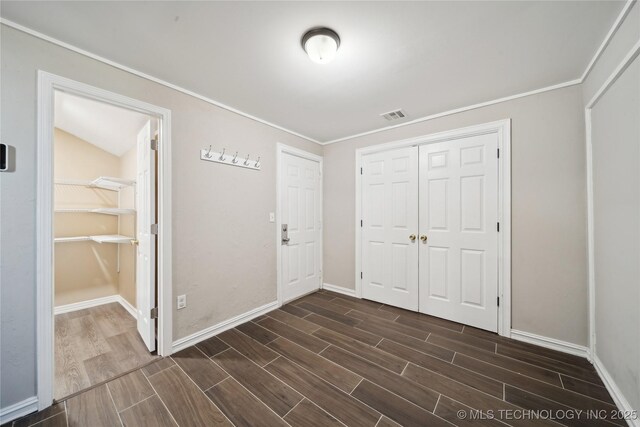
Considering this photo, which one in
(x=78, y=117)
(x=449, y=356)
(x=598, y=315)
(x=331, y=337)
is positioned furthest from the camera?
(x=78, y=117)

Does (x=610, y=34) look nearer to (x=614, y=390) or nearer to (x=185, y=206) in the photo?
(x=614, y=390)

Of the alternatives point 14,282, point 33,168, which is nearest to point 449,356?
point 14,282

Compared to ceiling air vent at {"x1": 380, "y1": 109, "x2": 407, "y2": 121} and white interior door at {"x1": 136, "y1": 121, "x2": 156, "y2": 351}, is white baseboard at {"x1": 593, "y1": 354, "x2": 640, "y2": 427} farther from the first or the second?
white interior door at {"x1": 136, "y1": 121, "x2": 156, "y2": 351}

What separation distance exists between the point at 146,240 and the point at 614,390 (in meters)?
3.74

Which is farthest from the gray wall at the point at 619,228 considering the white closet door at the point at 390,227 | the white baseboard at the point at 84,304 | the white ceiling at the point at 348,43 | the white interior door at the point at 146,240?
the white baseboard at the point at 84,304

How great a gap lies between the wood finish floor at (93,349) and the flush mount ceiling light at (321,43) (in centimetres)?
279

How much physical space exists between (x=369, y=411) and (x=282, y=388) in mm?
623

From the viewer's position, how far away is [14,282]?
1434mm

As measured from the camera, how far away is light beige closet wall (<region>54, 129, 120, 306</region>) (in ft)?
10.1

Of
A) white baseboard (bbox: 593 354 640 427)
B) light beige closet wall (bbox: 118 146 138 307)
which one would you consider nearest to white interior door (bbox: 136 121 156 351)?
light beige closet wall (bbox: 118 146 138 307)

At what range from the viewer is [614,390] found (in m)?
1.55

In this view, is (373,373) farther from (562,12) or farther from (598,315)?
(562,12)

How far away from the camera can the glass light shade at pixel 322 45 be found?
1.52 meters

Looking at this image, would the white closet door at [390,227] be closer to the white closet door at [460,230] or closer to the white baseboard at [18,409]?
the white closet door at [460,230]
